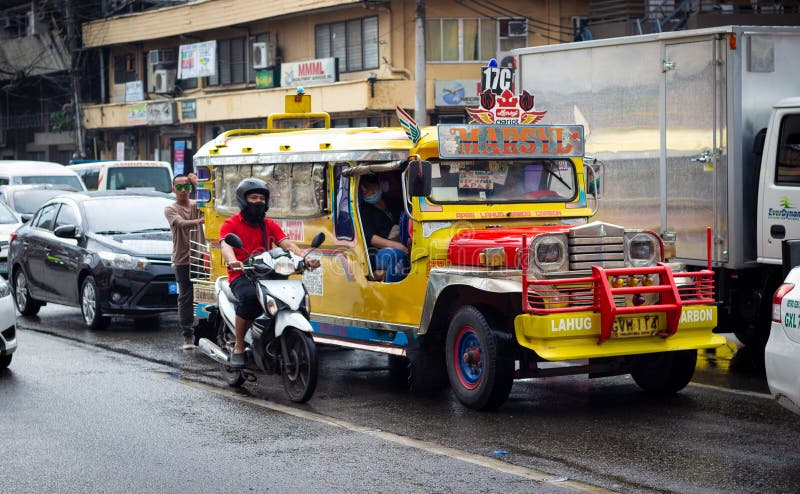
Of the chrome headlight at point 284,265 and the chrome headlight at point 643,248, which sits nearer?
the chrome headlight at point 643,248

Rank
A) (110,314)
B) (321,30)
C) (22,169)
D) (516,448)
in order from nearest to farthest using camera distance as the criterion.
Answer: (516,448)
(110,314)
(22,169)
(321,30)

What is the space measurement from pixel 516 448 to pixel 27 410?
3.82 meters

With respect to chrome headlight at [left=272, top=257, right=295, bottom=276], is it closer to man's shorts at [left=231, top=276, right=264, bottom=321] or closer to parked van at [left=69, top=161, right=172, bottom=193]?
man's shorts at [left=231, top=276, right=264, bottom=321]

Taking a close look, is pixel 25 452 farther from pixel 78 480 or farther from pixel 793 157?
pixel 793 157

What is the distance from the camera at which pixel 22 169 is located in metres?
24.6

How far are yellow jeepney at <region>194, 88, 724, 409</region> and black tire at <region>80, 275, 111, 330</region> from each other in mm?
3585

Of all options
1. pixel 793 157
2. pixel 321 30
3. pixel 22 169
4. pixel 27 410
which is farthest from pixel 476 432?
pixel 321 30

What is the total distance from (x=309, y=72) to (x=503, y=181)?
91.3 ft

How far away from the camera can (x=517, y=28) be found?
34.4 metres

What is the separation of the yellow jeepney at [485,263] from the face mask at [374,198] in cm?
9

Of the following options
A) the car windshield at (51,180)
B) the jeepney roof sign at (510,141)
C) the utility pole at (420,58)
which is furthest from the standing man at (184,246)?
the utility pole at (420,58)

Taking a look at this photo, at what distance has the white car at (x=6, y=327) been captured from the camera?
10.6m

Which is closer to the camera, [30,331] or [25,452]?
[25,452]

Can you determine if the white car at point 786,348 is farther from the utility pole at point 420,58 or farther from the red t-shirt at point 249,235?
the utility pole at point 420,58
